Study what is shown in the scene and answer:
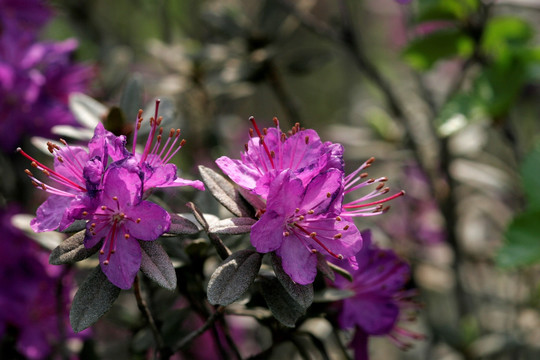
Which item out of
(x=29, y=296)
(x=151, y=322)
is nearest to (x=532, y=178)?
(x=151, y=322)

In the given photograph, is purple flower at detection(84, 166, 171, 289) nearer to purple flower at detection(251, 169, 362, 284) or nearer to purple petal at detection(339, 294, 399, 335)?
purple flower at detection(251, 169, 362, 284)

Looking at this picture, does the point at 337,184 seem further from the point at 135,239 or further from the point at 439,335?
the point at 439,335

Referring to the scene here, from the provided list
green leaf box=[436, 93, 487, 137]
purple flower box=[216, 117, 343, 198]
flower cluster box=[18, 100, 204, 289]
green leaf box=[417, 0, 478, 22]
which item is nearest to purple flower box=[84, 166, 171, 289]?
flower cluster box=[18, 100, 204, 289]

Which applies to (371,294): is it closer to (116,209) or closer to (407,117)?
(116,209)

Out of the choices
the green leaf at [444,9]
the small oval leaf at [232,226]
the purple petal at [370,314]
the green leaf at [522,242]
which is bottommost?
the purple petal at [370,314]

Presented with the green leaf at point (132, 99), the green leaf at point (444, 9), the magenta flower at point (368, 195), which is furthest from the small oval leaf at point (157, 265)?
the green leaf at point (444, 9)

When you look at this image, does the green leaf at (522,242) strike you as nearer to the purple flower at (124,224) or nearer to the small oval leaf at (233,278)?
the small oval leaf at (233,278)
